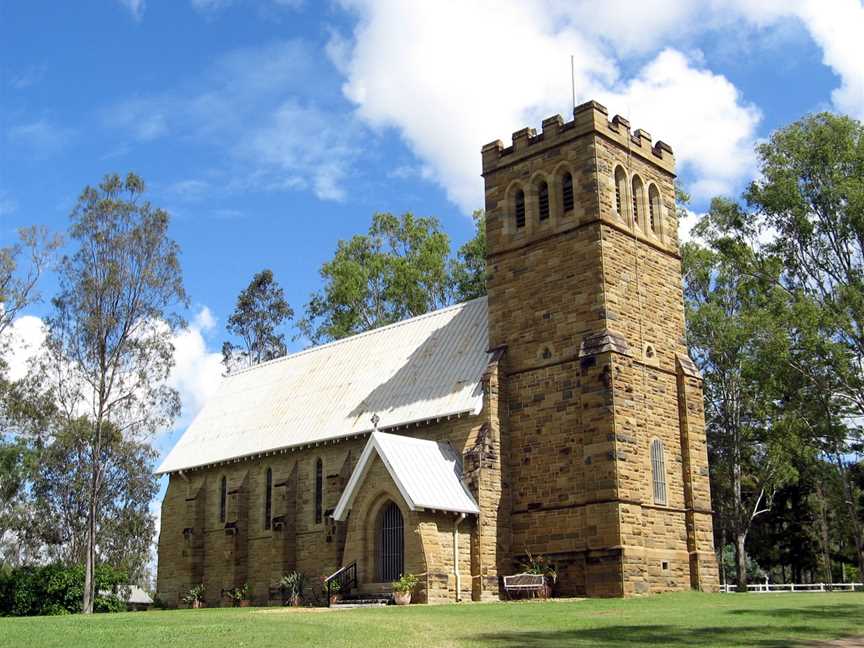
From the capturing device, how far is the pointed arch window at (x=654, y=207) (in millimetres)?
33562

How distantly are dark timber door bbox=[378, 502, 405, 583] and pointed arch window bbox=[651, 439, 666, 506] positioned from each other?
8.03m

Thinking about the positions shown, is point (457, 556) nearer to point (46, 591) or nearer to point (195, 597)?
point (195, 597)

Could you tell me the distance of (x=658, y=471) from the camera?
30.1m

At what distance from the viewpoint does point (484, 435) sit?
100ft

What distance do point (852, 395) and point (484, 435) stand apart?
14.7 m

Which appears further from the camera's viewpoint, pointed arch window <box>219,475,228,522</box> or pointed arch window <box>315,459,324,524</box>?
pointed arch window <box>219,475,228,522</box>

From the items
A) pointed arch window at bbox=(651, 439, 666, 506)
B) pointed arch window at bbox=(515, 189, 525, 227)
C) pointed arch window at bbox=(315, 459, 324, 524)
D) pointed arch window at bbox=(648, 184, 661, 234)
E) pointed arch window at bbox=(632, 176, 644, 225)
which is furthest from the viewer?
pointed arch window at bbox=(315, 459, 324, 524)

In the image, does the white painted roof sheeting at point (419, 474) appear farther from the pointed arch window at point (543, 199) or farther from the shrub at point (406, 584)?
the pointed arch window at point (543, 199)

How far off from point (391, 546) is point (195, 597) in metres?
14.4

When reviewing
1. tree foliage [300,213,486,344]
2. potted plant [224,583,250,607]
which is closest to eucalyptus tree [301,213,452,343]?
tree foliage [300,213,486,344]

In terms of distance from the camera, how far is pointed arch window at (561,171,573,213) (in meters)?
31.9

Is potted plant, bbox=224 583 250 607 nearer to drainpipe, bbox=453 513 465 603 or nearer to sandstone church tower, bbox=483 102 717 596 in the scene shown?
drainpipe, bbox=453 513 465 603

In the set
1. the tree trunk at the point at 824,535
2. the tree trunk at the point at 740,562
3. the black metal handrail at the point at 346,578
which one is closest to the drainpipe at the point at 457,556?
the black metal handrail at the point at 346,578

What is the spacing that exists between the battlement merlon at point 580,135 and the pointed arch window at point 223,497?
17654 mm
